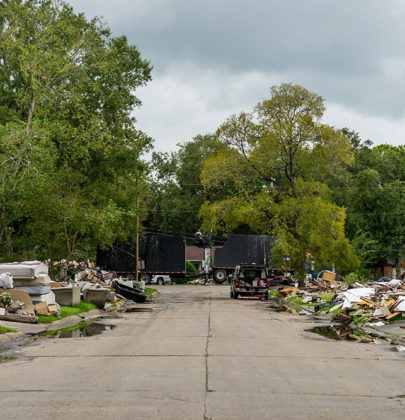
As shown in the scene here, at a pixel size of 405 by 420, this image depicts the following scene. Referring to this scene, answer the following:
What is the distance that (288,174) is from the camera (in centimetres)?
3516

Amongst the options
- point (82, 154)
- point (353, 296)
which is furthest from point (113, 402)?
point (82, 154)

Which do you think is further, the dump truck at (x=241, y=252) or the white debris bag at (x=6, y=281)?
the dump truck at (x=241, y=252)

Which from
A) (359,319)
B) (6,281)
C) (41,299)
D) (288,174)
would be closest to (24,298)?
(41,299)

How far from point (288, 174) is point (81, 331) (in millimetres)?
23476

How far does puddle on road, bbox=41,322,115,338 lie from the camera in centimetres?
1338

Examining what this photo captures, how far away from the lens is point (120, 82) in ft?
112

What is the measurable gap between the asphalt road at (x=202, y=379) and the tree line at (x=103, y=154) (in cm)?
1359

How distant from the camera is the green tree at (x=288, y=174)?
33000 millimetres

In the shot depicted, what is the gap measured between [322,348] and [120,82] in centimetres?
2720

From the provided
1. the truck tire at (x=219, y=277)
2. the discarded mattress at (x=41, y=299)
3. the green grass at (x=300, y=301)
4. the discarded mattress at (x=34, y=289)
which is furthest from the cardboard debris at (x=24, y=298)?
the truck tire at (x=219, y=277)

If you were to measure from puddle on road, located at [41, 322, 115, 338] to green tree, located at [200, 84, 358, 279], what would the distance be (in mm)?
18578

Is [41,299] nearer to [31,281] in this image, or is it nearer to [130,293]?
[31,281]

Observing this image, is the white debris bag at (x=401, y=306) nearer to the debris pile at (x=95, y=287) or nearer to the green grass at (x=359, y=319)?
the green grass at (x=359, y=319)

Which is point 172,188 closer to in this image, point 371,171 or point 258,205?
point 371,171
